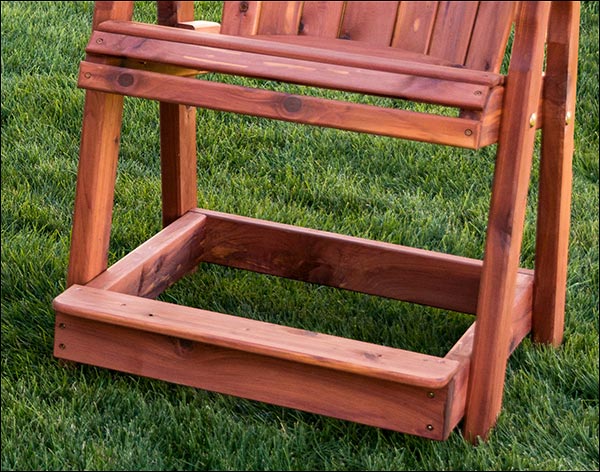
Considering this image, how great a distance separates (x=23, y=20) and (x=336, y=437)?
8.76 feet

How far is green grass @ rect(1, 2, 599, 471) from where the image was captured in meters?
2.12

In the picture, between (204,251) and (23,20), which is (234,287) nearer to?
(204,251)

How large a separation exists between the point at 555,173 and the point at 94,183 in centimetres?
93

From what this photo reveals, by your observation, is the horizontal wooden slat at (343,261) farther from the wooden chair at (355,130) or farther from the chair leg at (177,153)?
the wooden chair at (355,130)

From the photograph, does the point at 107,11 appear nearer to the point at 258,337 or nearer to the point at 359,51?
the point at 359,51

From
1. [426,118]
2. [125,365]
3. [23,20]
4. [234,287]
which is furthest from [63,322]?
[23,20]

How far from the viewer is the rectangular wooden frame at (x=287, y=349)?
211 centimetres

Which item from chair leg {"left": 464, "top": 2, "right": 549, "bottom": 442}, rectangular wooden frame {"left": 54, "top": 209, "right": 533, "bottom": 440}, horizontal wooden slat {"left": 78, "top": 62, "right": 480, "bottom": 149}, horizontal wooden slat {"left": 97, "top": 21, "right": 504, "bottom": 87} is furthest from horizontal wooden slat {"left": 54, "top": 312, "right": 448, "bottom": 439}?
horizontal wooden slat {"left": 97, "top": 21, "right": 504, "bottom": 87}

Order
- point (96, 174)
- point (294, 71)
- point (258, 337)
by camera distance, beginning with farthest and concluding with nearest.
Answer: point (96, 174) → point (258, 337) → point (294, 71)

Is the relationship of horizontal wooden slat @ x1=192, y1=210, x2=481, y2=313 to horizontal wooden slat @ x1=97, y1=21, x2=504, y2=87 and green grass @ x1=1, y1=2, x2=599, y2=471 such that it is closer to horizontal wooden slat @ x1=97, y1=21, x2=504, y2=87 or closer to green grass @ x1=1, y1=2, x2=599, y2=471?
green grass @ x1=1, y1=2, x2=599, y2=471

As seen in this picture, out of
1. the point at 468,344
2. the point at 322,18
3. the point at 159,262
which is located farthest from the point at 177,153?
the point at 468,344

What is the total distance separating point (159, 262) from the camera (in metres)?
2.65

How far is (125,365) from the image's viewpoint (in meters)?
2.30

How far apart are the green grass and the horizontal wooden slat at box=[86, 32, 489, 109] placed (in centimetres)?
63
